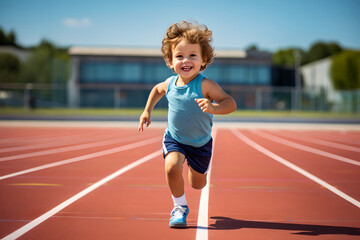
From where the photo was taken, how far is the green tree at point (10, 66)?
6588 centimetres

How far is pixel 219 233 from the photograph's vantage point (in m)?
3.24

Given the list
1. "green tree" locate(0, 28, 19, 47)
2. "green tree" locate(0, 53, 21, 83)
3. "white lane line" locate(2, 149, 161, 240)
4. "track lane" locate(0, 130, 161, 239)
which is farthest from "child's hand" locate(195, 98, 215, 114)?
"green tree" locate(0, 28, 19, 47)

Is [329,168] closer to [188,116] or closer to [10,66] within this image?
[188,116]

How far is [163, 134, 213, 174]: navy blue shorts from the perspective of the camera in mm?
3639

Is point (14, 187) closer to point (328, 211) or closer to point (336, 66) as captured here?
point (328, 211)

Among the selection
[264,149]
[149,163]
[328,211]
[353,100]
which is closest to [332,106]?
[353,100]

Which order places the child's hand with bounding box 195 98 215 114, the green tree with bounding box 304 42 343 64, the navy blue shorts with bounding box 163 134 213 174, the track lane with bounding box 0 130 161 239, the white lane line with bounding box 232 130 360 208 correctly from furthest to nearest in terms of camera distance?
1. the green tree with bounding box 304 42 343 64
2. the white lane line with bounding box 232 130 360 208
3. the track lane with bounding box 0 130 161 239
4. the navy blue shorts with bounding box 163 134 213 174
5. the child's hand with bounding box 195 98 215 114

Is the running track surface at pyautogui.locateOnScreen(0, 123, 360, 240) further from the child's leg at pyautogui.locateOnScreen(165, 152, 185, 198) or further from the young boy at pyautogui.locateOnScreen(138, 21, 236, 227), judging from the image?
the young boy at pyautogui.locateOnScreen(138, 21, 236, 227)

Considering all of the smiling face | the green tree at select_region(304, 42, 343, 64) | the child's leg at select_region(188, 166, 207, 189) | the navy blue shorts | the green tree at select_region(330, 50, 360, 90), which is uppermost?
the green tree at select_region(304, 42, 343, 64)

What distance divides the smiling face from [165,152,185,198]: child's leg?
0.78 metres

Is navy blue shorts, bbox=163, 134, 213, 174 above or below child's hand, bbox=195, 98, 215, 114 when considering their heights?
below

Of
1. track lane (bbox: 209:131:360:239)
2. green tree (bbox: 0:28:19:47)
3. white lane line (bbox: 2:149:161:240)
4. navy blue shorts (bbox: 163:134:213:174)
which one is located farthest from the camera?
green tree (bbox: 0:28:19:47)

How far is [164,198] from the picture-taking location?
179 inches

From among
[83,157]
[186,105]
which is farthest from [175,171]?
[83,157]
